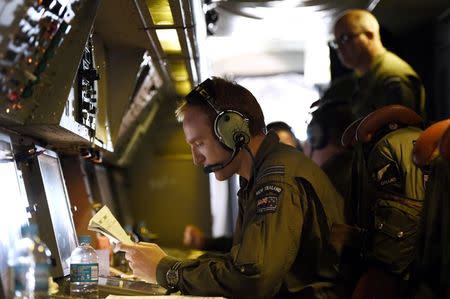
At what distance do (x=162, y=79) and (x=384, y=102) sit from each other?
66.8 inches

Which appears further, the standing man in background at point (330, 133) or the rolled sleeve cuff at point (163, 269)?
the standing man in background at point (330, 133)

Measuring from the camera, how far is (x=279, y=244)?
2379 mm

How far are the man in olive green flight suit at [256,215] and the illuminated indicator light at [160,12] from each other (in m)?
0.46

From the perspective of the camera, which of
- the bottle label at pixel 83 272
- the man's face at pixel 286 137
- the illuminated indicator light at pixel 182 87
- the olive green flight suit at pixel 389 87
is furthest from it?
the illuminated indicator light at pixel 182 87

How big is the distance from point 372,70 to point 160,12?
1766 mm

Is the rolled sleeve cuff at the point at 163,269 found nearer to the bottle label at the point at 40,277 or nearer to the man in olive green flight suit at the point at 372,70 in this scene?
the bottle label at the point at 40,277

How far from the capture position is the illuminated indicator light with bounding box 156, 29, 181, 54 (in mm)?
3551

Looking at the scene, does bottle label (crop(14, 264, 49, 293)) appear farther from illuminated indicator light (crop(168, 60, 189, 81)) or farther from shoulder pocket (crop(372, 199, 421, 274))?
illuminated indicator light (crop(168, 60, 189, 81))

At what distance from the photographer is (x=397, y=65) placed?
4.45m

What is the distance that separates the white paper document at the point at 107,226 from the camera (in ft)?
8.73

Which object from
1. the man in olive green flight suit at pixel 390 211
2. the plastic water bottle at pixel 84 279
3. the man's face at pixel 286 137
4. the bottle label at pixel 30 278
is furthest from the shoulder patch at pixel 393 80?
the bottle label at pixel 30 278

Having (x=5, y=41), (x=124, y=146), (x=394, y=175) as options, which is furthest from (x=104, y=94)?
(x=124, y=146)

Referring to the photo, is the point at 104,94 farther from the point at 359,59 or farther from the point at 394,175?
the point at 359,59

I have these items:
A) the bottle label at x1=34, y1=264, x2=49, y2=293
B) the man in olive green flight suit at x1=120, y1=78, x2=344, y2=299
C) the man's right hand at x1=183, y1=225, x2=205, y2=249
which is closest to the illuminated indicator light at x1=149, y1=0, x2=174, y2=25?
the man in olive green flight suit at x1=120, y1=78, x2=344, y2=299
